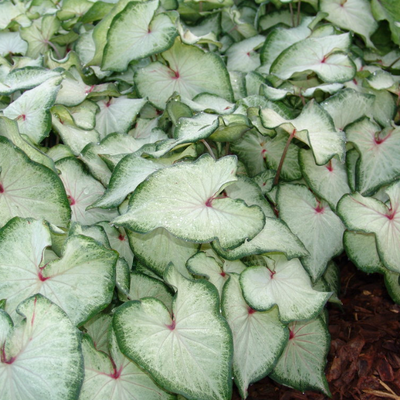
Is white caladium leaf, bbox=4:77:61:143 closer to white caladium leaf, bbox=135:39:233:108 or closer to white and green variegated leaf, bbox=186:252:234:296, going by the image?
white caladium leaf, bbox=135:39:233:108

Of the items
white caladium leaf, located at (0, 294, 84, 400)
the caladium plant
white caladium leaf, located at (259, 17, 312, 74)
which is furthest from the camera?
white caladium leaf, located at (259, 17, 312, 74)

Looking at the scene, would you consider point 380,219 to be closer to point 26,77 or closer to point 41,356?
point 41,356

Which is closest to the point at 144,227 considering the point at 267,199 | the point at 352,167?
the point at 267,199

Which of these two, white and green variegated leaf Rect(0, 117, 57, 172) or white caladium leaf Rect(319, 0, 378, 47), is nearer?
white and green variegated leaf Rect(0, 117, 57, 172)

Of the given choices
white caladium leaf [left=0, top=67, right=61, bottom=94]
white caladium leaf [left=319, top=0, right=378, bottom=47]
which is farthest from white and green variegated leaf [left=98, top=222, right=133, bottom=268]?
white caladium leaf [left=319, top=0, right=378, bottom=47]

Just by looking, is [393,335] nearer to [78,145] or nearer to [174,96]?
[174,96]

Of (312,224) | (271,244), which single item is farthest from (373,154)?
(271,244)
